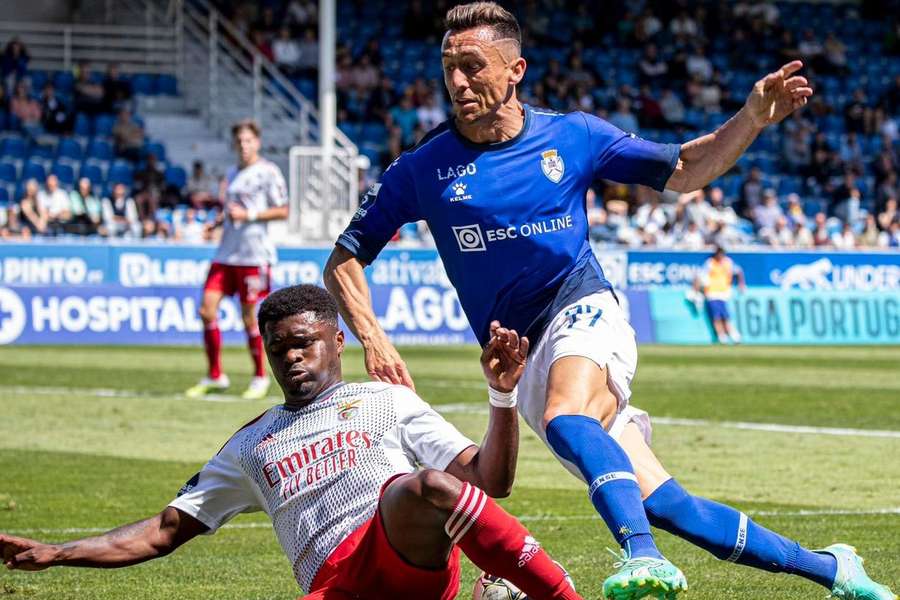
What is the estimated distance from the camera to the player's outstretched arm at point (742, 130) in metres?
6.06

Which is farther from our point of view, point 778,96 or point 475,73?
point 475,73

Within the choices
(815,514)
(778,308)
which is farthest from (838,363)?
(815,514)

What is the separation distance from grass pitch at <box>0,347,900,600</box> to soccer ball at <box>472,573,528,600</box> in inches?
33.9

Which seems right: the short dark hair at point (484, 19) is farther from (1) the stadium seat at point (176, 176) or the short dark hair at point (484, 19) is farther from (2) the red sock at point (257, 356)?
(1) the stadium seat at point (176, 176)

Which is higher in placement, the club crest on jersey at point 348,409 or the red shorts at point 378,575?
the club crest on jersey at point 348,409

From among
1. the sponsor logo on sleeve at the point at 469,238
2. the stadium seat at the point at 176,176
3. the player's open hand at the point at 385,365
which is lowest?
the stadium seat at the point at 176,176

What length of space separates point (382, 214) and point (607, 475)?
5.60 feet

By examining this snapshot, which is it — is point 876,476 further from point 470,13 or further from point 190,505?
point 190,505

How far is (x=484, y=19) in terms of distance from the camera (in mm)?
6332

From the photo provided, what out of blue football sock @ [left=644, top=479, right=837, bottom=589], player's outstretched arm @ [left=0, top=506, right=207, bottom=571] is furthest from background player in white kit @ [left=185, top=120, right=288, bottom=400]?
player's outstretched arm @ [left=0, top=506, right=207, bottom=571]

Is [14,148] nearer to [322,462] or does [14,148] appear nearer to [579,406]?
[579,406]

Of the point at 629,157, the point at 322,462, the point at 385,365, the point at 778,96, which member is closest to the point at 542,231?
the point at 629,157

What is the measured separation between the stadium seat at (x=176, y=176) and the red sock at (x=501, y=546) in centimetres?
2494

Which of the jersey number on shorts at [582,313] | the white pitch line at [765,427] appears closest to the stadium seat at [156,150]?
the white pitch line at [765,427]
